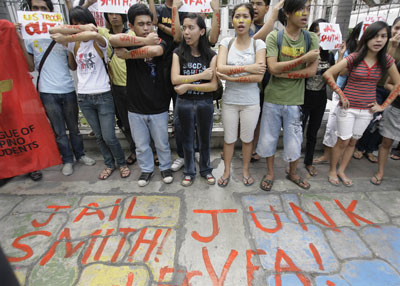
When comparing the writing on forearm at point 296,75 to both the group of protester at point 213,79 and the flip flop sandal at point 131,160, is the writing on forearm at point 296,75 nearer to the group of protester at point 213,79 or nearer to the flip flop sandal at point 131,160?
the group of protester at point 213,79

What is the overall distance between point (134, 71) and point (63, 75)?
1.15 meters

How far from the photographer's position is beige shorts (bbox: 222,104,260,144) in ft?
9.61

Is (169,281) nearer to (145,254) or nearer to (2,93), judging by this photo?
(145,254)

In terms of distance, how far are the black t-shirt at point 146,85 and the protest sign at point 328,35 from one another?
1.97m

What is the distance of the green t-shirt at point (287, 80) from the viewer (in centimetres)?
268

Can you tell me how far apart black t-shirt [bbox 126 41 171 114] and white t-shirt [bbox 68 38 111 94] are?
44cm

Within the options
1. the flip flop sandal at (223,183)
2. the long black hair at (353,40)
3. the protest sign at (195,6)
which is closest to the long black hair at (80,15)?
the protest sign at (195,6)

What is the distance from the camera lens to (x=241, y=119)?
3.00 m

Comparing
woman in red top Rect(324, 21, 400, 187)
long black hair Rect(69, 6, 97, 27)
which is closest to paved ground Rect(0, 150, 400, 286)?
woman in red top Rect(324, 21, 400, 187)

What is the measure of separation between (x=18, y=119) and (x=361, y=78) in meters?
4.34

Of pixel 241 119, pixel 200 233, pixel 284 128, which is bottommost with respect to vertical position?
pixel 200 233

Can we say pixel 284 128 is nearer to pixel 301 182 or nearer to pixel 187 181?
pixel 301 182

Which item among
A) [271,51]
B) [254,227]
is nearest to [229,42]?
[271,51]

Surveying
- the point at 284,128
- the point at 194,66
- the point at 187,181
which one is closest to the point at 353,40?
the point at 284,128
